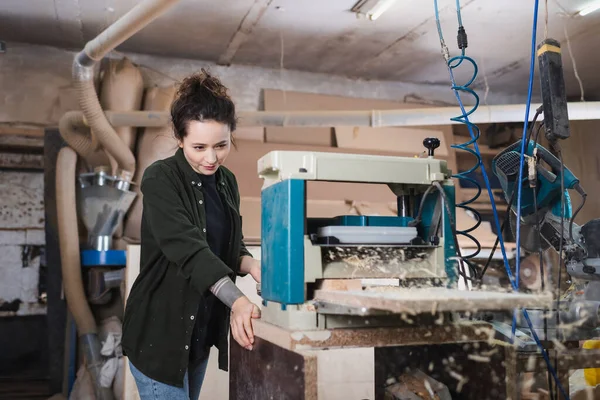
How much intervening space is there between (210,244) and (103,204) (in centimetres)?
194

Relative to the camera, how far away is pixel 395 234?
44.7 inches

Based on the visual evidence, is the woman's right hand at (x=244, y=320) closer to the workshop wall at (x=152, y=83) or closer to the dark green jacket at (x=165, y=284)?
the dark green jacket at (x=165, y=284)

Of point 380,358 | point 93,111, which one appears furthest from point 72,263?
point 380,358

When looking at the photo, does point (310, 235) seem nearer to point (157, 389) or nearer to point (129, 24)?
point (157, 389)

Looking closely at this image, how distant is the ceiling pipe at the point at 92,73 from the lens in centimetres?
240

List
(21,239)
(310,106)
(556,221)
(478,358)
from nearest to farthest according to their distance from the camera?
1. (478,358)
2. (556,221)
3. (310,106)
4. (21,239)

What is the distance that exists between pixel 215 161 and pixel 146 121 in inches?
73.4

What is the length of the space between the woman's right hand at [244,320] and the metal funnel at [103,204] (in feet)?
7.11

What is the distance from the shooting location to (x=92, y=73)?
292 centimetres

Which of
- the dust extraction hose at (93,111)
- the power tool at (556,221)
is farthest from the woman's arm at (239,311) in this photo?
the dust extraction hose at (93,111)

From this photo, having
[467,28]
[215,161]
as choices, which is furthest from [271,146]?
[215,161]

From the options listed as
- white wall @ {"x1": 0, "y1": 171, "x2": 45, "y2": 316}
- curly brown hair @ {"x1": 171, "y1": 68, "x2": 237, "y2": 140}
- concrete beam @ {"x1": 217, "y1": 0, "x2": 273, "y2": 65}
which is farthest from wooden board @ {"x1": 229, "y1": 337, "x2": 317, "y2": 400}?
white wall @ {"x1": 0, "y1": 171, "x2": 45, "y2": 316}

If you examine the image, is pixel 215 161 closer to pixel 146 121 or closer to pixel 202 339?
pixel 202 339

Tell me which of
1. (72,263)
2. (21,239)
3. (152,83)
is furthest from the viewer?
(21,239)
